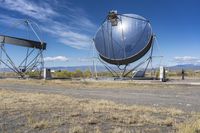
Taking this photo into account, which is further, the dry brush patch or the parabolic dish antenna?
the parabolic dish antenna

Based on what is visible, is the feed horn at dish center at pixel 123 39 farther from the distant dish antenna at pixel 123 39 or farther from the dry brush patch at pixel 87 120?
the dry brush patch at pixel 87 120

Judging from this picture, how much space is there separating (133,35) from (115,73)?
8.93 metres

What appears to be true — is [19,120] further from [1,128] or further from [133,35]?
[133,35]

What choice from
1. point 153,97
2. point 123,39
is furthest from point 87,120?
point 123,39

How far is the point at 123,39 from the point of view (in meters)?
49.5

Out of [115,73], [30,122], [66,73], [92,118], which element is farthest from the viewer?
[66,73]

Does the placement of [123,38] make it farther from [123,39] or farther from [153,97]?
[153,97]

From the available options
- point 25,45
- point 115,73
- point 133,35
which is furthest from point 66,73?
point 133,35

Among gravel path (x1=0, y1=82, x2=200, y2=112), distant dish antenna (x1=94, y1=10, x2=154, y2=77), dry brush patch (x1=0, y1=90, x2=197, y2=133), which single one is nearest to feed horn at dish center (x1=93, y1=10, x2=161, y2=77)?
distant dish antenna (x1=94, y1=10, x2=154, y2=77)

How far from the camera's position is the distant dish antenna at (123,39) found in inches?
1895

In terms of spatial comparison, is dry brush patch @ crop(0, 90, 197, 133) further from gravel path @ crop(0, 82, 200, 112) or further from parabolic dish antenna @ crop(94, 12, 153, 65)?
parabolic dish antenna @ crop(94, 12, 153, 65)

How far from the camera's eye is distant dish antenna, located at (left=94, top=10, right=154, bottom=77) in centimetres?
4812

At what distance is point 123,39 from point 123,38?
0.47 feet

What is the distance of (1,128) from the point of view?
11.7 metres
